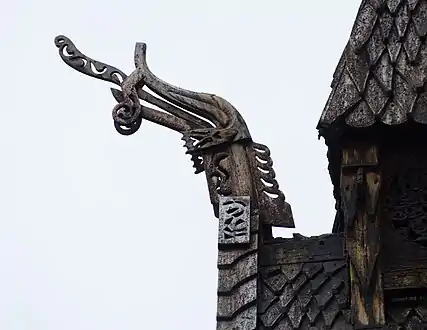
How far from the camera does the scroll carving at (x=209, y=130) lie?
1013 cm

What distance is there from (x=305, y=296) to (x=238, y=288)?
1.54 ft

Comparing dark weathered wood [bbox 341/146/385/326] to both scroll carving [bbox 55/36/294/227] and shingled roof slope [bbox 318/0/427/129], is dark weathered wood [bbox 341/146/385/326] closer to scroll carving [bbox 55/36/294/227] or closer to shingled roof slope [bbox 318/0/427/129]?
shingled roof slope [bbox 318/0/427/129]

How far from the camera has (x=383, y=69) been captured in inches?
369

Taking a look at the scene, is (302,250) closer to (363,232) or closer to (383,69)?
(363,232)

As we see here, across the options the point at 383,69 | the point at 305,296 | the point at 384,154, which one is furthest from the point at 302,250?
the point at 383,69

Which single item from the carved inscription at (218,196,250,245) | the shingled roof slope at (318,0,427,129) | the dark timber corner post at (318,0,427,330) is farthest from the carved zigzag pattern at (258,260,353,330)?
the shingled roof slope at (318,0,427,129)

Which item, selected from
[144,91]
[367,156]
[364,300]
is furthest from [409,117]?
[144,91]

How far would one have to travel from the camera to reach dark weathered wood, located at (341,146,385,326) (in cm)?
885

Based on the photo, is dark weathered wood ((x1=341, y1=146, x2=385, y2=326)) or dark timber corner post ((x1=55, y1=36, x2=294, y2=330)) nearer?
dark weathered wood ((x1=341, y1=146, x2=385, y2=326))

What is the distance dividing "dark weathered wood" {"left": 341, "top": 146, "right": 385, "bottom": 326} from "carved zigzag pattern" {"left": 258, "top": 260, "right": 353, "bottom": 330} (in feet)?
1.17

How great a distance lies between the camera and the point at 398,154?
9523 millimetres

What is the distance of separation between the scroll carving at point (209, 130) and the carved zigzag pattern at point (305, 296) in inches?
20.4

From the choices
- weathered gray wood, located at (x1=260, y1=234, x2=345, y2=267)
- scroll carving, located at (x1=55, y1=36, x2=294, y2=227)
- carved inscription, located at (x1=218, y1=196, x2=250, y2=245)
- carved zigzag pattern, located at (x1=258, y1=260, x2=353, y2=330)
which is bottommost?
carved zigzag pattern, located at (x1=258, y1=260, x2=353, y2=330)

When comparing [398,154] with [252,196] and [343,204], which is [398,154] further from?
[252,196]
